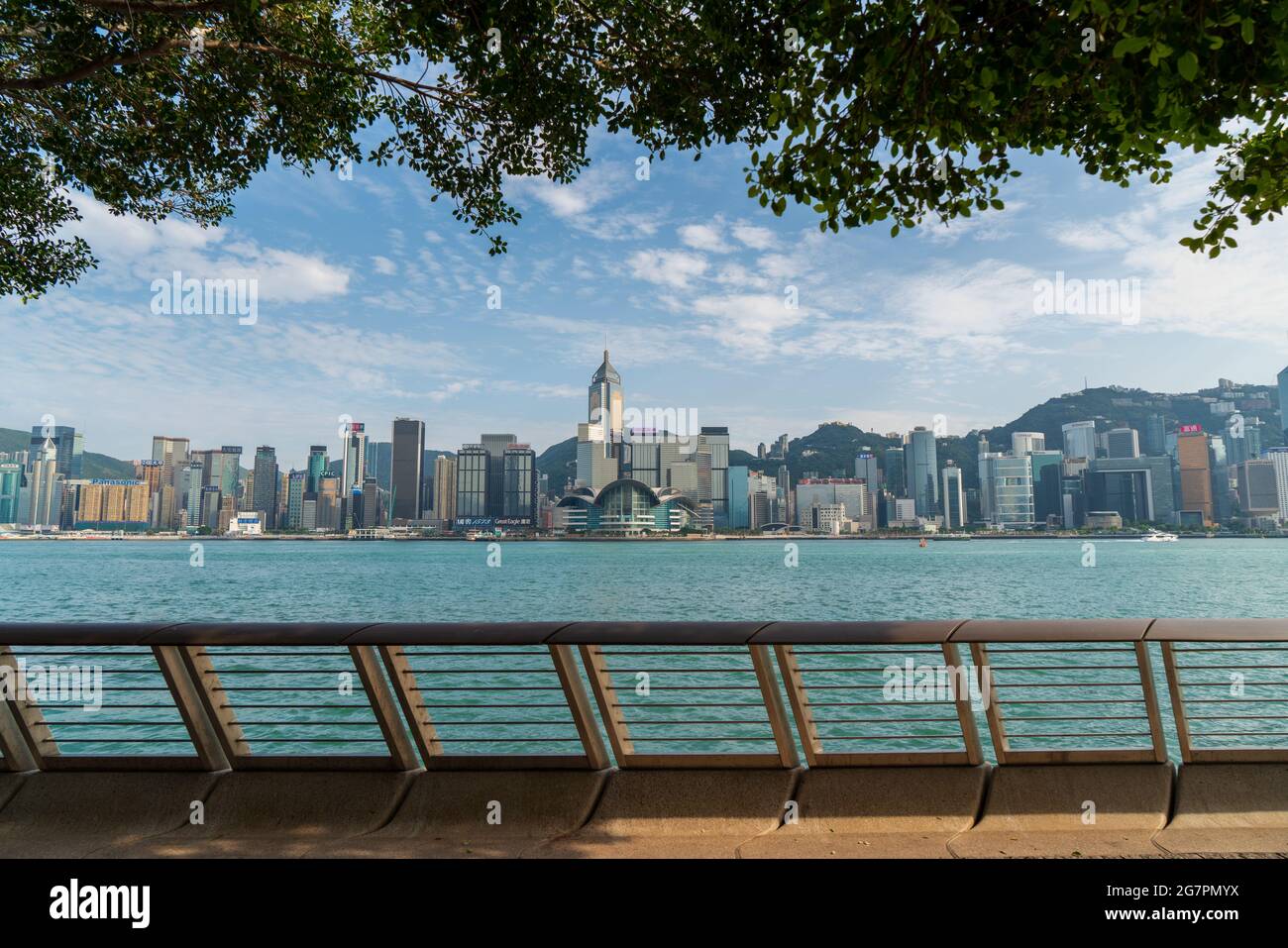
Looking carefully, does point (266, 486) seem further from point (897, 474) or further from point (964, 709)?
point (964, 709)

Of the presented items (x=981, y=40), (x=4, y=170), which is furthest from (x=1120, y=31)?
(x=4, y=170)

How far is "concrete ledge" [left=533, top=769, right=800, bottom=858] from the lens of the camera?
14.9ft

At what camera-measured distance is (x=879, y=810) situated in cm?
480

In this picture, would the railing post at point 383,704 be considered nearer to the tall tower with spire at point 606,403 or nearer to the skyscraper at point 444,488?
the skyscraper at point 444,488

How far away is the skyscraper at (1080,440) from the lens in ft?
Answer: 465

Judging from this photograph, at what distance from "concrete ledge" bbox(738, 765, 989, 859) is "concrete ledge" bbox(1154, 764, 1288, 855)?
1.08 metres

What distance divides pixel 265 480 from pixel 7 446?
335 feet

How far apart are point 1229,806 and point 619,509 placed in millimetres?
154596

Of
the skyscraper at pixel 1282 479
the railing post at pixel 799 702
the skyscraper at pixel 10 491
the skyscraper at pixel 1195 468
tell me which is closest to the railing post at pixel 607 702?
the railing post at pixel 799 702

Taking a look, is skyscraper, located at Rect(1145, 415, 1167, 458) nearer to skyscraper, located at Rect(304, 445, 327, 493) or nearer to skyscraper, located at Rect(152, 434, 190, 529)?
skyscraper, located at Rect(304, 445, 327, 493)

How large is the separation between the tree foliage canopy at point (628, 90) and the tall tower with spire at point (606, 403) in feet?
497

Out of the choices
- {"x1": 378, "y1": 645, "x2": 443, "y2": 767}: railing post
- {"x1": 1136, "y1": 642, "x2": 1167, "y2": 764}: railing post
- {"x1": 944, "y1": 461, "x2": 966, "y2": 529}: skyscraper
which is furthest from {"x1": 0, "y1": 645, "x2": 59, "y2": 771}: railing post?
{"x1": 944, "y1": 461, "x2": 966, "y2": 529}: skyscraper
